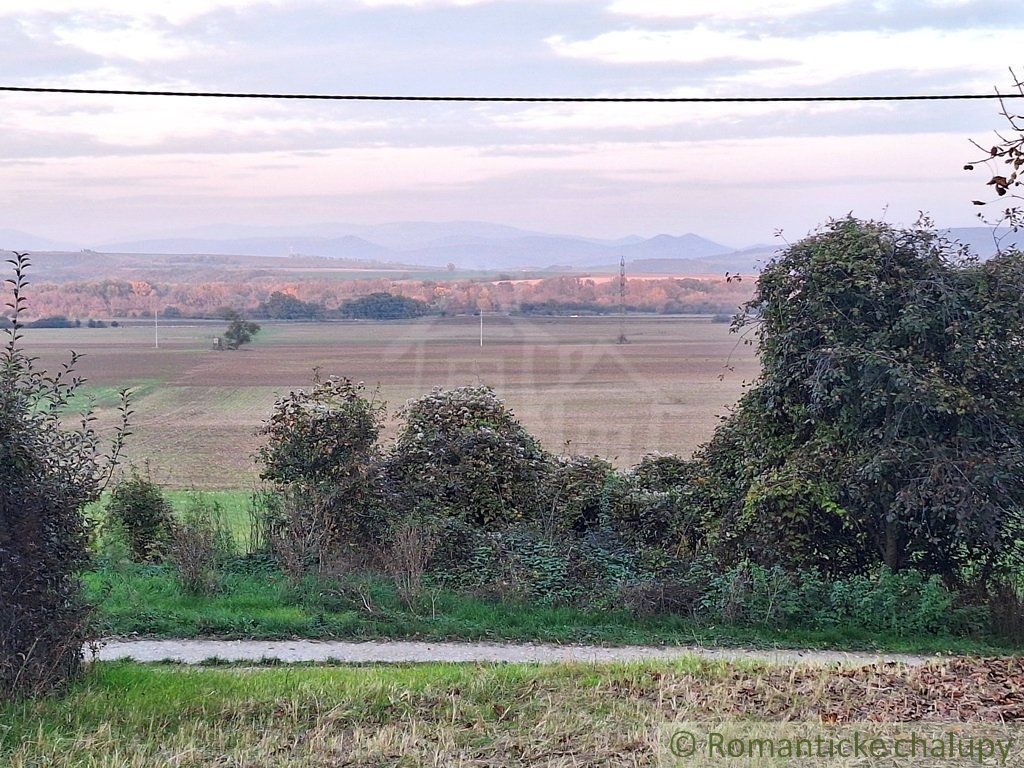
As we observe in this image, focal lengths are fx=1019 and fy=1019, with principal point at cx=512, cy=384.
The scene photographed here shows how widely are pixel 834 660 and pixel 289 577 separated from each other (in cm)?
624

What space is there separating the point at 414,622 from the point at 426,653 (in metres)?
0.89

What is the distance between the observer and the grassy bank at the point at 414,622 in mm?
10438

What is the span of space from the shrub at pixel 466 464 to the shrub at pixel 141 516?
10.6 ft

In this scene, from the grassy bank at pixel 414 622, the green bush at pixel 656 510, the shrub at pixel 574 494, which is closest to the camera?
the grassy bank at pixel 414 622

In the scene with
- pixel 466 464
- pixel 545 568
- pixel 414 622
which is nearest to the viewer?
pixel 414 622

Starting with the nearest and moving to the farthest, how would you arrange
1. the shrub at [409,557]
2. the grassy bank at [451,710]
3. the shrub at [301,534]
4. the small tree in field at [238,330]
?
the grassy bank at [451,710] < the shrub at [409,557] < the shrub at [301,534] < the small tree in field at [238,330]

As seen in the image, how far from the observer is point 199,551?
39.7 feet

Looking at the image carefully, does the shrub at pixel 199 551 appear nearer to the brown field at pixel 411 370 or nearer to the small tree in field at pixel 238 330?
the brown field at pixel 411 370

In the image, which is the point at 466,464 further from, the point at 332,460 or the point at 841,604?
the point at 841,604

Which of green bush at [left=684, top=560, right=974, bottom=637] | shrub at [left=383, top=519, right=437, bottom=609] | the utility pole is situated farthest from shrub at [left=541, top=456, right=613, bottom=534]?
the utility pole

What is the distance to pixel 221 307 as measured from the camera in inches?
1390

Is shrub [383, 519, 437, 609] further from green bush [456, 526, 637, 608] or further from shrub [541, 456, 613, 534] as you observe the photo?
shrub [541, 456, 613, 534]

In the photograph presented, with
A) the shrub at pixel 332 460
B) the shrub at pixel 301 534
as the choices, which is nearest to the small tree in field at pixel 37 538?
the shrub at pixel 301 534

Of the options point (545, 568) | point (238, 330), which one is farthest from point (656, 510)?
point (238, 330)
